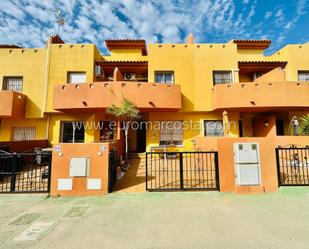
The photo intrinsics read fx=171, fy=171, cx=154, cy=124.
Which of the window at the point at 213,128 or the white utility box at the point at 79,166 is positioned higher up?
the window at the point at 213,128

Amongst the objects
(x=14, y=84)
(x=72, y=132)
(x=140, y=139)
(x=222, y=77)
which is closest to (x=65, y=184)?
(x=72, y=132)

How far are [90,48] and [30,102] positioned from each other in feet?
24.2

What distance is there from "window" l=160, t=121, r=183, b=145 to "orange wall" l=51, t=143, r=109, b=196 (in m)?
8.35

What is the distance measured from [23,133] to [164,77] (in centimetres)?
1398

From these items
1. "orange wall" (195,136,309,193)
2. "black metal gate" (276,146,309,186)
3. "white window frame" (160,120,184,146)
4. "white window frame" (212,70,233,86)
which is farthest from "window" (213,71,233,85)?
"orange wall" (195,136,309,193)

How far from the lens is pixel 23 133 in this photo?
15.7m

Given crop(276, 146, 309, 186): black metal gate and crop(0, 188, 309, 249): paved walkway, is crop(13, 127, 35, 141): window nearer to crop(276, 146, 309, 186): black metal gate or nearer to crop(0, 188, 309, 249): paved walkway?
crop(0, 188, 309, 249): paved walkway

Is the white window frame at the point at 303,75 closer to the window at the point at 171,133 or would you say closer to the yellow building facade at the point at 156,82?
the yellow building facade at the point at 156,82

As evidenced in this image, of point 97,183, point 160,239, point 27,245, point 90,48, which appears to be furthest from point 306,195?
point 90,48

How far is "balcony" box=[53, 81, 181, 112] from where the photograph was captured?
529 inches

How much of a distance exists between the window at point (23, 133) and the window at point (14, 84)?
352 centimetres

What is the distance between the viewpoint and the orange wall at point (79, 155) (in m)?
6.87

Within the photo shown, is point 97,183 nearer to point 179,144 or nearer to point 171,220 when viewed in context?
point 171,220

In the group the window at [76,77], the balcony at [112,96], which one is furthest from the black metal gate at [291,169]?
the window at [76,77]
